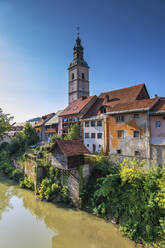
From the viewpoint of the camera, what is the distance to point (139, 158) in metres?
15.5

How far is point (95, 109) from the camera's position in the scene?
25672 millimetres

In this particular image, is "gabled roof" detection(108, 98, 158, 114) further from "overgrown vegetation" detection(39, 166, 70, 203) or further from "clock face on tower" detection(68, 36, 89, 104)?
"clock face on tower" detection(68, 36, 89, 104)

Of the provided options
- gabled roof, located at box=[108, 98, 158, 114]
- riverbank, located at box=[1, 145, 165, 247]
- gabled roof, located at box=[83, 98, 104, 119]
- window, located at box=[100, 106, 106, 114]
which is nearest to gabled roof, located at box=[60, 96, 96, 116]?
gabled roof, located at box=[83, 98, 104, 119]

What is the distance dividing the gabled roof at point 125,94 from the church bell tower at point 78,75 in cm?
1856

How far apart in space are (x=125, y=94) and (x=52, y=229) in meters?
20.1

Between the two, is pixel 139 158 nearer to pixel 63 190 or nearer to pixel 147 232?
pixel 147 232

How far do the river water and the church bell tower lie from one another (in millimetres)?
31774

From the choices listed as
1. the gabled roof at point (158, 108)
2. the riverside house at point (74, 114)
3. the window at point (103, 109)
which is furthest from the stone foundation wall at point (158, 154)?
the riverside house at point (74, 114)

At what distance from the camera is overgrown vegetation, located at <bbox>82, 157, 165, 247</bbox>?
10836mm

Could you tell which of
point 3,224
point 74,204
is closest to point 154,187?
point 74,204

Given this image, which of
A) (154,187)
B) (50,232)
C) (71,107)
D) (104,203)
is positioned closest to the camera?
(154,187)

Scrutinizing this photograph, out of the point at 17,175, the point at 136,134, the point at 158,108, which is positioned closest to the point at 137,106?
the point at 158,108

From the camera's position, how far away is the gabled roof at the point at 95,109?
2513cm

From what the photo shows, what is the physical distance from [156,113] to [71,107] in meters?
18.3
